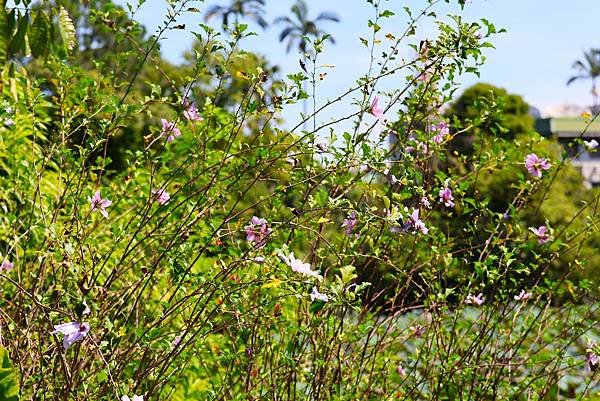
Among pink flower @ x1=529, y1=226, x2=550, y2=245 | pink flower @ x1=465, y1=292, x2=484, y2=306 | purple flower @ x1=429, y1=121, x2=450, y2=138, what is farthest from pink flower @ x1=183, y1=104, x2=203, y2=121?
pink flower @ x1=529, y1=226, x2=550, y2=245

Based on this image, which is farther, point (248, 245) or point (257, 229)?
point (248, 245)

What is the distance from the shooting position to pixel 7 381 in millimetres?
2213

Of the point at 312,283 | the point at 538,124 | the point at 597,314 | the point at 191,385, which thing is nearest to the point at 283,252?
the point at 312,283

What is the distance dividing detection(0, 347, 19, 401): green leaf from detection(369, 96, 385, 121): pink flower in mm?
1124

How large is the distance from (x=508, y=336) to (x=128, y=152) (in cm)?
145

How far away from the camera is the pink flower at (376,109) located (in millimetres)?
2561

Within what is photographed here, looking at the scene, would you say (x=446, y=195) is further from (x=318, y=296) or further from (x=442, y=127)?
(x=318, y=296)

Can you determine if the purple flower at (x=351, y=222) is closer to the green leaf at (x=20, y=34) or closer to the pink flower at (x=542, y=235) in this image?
the pink flower at (x=542, y=235)

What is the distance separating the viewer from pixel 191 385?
3.63 m

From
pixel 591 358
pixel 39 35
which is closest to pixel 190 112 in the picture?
pixel 39 35

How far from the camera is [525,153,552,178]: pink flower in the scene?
10.5 feet

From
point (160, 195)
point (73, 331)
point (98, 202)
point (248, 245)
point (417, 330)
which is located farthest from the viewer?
point (417, 330)

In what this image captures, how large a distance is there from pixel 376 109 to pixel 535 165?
2.80ft

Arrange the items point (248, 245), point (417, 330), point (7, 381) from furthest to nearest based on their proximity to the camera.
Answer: point (417, 330), point (248, 245), point (7, 381)
